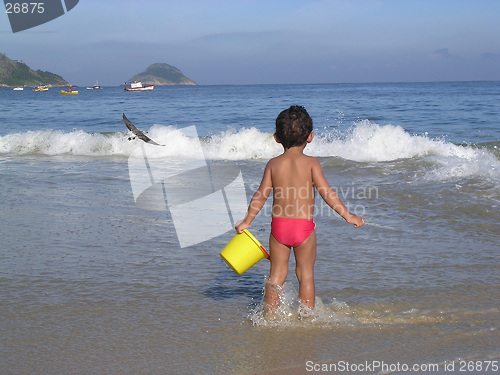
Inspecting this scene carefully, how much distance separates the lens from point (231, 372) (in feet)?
9.48

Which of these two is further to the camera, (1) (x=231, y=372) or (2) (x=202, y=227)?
(2) (x=202, y=227)

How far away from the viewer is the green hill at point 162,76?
138 metres

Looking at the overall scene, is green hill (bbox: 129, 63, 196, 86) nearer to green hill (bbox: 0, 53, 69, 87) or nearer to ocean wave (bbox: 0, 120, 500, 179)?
green hill (bbox: 0, 53, 69, 87)

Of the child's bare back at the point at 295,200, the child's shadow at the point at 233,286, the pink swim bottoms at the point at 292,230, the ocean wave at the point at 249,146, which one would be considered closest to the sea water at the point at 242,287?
the child's shadow at the point at 233,286

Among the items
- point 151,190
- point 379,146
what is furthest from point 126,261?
point 379,146

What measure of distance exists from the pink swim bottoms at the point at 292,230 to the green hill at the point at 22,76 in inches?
4852

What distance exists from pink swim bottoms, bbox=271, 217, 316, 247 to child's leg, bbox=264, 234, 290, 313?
0.07 m

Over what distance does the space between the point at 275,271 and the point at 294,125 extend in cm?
94

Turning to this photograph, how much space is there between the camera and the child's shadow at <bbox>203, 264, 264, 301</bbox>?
4066mm

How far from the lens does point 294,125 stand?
3396 millimetres

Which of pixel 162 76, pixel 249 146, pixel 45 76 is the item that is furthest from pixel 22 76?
pixel 249 146

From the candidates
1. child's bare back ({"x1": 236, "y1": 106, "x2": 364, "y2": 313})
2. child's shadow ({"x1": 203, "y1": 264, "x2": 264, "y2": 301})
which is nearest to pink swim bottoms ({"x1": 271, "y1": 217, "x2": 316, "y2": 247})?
child's bare back ({"x1": 236, "y1": 106, "x2": 364, "y2": 313})

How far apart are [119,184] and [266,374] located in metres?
6.12

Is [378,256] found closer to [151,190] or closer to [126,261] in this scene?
[126,261]
